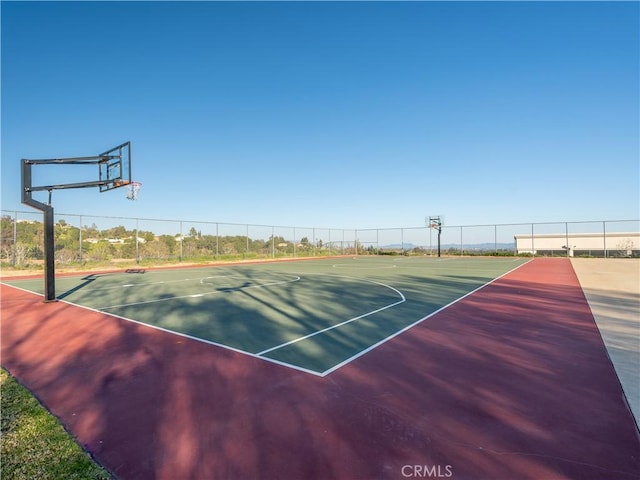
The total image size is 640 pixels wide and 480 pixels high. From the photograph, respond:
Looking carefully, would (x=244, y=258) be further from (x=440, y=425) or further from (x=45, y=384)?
(x=440, y=425)

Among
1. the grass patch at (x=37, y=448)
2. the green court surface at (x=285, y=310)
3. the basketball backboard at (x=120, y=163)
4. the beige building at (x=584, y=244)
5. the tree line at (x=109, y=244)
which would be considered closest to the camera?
the grass patch at (x=37, y=448)

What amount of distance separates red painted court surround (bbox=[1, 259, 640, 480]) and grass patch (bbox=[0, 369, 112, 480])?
118mm

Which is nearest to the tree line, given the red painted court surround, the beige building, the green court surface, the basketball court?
the green court surface

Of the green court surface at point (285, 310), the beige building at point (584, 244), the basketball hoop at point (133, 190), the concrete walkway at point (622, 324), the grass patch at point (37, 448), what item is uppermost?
the basketball hoop at point (133, 190)

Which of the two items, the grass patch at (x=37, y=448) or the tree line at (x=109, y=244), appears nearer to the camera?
the grass patch at (x=37, y=448)

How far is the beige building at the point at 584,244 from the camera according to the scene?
28.0 m

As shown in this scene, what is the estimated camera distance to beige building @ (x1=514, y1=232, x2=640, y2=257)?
27969 millimetres

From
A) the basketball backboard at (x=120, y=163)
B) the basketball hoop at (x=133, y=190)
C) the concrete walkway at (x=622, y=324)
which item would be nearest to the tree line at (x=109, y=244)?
the basketball hoop at (x=133, y=190)

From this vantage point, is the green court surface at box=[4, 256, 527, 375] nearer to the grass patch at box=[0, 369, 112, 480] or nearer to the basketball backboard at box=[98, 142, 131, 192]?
the grass patch at box=[0, 369, 112, 480]

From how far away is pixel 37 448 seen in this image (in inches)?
104

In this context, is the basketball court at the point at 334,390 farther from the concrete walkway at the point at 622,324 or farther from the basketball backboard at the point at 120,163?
the basketball backboard at the point at 120,163

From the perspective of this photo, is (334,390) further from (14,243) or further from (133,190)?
(14,243)

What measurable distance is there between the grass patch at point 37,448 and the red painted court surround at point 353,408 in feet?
0.39

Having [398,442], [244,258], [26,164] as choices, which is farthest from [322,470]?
[244,258]
